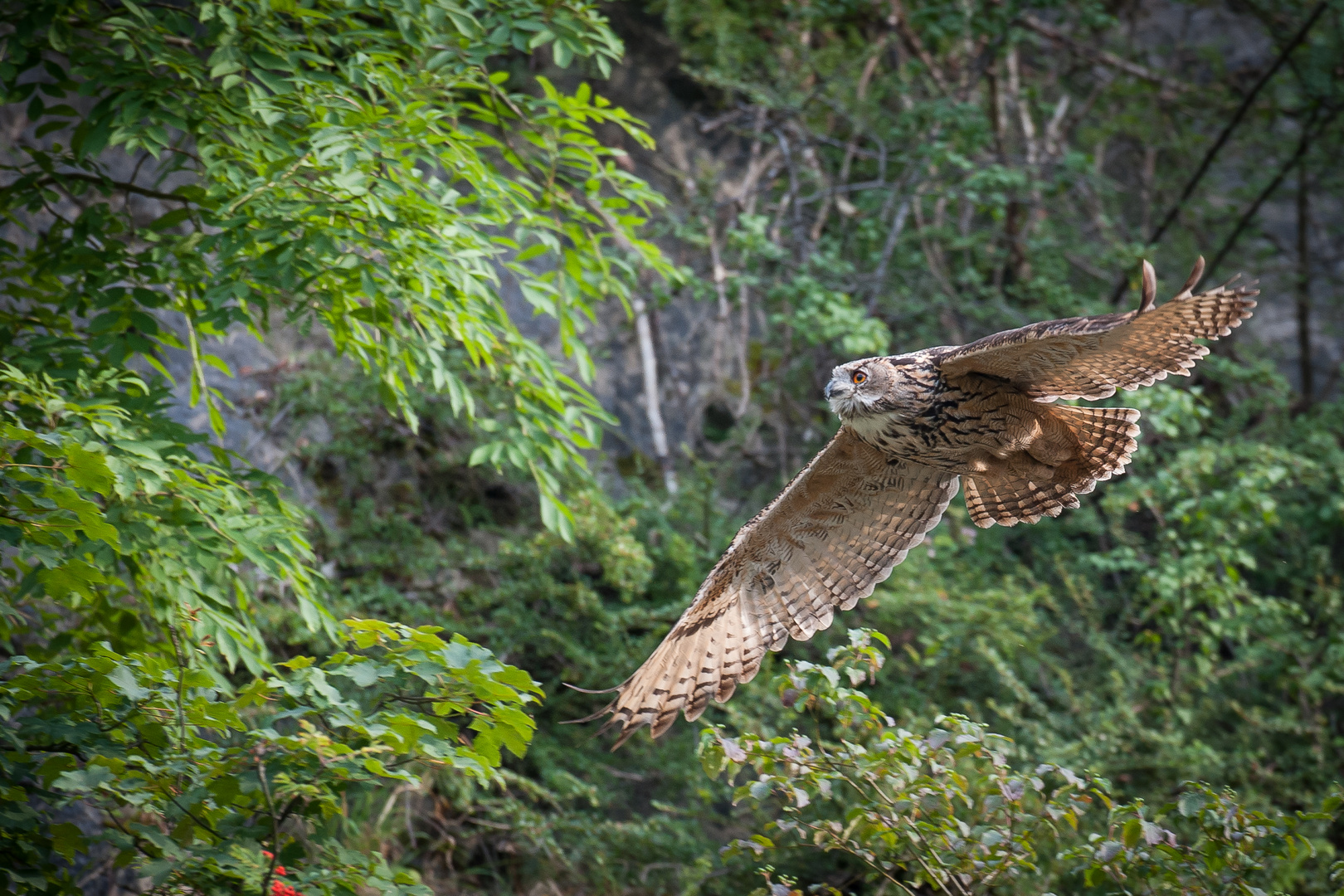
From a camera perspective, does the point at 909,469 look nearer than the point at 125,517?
No

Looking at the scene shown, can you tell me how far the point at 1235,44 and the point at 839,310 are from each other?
6.77 meters

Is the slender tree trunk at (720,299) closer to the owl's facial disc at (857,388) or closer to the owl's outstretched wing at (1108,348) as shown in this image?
the owl's facial disc at (857,388)

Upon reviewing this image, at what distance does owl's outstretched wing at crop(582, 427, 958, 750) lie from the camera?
3564 millimetres

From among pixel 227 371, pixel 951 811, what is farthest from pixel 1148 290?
pixel 227 371

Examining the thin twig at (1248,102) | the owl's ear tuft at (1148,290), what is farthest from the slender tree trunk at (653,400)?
the owl's ear tuft at (1148,290)

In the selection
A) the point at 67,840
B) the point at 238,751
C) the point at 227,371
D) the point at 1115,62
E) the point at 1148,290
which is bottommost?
the point at 67,840

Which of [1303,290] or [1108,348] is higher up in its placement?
[1303,290]

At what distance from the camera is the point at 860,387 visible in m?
3.27

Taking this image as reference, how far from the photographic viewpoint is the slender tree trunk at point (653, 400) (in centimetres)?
737

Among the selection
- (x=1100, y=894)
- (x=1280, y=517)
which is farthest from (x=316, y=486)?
(x=1280, y=517)

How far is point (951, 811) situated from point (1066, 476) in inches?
60.0

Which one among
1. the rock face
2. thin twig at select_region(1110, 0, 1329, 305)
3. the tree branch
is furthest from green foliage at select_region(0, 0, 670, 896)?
the tree branch

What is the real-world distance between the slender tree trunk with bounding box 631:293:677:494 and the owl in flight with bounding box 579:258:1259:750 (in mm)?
3398

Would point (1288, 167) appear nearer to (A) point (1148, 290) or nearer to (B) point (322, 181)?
(A) point (1148, 290)
